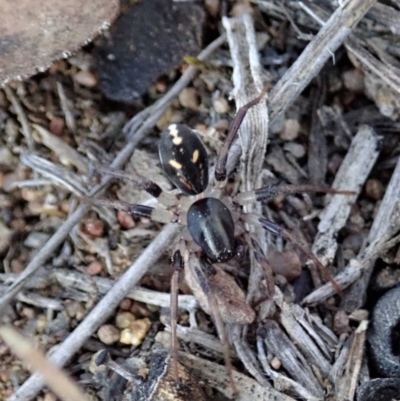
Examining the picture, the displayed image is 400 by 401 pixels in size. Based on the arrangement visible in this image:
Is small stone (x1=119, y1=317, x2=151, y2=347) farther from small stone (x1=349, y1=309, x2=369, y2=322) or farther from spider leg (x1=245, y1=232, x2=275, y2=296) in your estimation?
small stone (x1=349, y1=309, x2=369, y2=322)

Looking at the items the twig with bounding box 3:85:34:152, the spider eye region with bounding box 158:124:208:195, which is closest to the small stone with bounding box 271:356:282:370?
the spider eye region with bounding box 158:124:208:195

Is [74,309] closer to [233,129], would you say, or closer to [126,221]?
[126,221]

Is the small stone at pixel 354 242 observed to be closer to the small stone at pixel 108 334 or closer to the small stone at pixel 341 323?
the small stone at pixel 341 323

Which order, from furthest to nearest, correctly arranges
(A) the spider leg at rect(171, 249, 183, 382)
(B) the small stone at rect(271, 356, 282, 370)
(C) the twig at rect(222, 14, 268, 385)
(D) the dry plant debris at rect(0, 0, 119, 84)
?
(C) the twig at rect(222, 14, 268, 385), (D) the dry plant debris at rect(0, 0, 119, 84), (B) the small stone at rect(271, 356, 282, 370), (A) the spider leg at rect(171, 249, 183, 382)

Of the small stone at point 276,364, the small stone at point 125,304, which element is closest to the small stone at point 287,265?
the small stone at point 276,364

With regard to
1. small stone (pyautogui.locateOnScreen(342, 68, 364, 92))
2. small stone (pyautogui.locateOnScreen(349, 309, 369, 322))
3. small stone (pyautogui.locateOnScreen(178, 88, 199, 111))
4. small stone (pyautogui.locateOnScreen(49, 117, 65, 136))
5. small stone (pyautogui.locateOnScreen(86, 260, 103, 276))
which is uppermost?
small stone (pyautogui.locateOnScreen(342, 68, 364, 92))

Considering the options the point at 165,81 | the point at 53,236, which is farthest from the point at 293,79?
the point at 53,236
